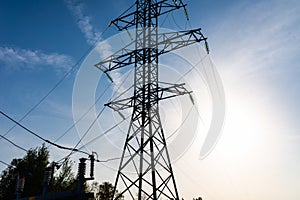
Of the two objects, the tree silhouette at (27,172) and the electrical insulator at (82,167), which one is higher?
the tree silhouette at (27,172)

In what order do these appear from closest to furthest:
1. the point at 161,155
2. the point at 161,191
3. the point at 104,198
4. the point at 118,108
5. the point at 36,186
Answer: the point at 161,191 → the point at 161,155 → the point at 118,108 → the point at 36,186 → the point at 104,198

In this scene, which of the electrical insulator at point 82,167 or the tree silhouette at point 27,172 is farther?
the tree silhouette at point 27,172

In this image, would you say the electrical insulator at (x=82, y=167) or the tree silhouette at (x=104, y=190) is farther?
the tree silhouette at (x=104, y=190)

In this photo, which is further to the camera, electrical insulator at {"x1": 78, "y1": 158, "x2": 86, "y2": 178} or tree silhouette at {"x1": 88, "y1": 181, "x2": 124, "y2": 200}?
tree silhouette at {"x1": 88, "y1": 181, "x2": 124, "y2": 200}

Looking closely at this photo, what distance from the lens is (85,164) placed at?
1224 cm

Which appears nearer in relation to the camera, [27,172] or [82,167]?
[82,167]

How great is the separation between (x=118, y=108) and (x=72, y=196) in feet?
20.0

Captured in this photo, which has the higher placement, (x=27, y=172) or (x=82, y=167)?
(x=27, y=172)

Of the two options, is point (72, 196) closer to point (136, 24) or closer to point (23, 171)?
point (136, 24)

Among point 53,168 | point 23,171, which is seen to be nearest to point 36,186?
point 23,171

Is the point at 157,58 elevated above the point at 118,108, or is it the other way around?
the point at 157,58

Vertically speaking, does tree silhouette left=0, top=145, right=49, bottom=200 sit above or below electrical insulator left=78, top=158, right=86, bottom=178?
above

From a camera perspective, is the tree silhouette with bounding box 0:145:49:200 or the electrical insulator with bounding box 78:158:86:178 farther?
the tree silhouette with bounding box 0:145:49:200

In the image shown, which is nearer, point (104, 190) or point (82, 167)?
point (82, 167)
